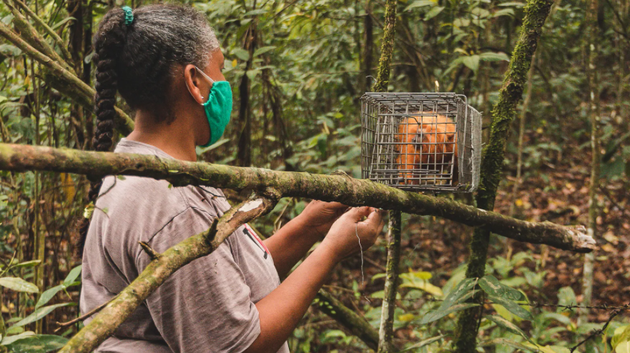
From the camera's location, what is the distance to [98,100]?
64.7 inches

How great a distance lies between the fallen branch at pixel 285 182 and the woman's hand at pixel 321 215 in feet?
1.19

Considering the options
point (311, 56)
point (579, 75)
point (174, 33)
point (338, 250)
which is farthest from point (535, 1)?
point (579, 75)

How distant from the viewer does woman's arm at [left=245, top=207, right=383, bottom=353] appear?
1.44m

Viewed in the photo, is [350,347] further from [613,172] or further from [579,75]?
[579,75]

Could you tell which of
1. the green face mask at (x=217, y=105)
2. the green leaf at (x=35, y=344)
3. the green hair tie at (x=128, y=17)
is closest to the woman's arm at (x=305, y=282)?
the green face mask at (x=217, y=105)

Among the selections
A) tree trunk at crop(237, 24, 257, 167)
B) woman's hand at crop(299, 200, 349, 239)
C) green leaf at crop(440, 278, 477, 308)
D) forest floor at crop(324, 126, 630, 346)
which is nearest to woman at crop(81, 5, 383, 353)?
woman's hand at crop(299, 200, 349, 239)

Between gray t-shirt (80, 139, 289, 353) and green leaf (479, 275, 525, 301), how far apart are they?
1079mm

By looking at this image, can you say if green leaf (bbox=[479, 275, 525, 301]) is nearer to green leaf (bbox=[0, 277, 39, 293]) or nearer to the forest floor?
green leaf (bbox=[0, 277, 39, 293])

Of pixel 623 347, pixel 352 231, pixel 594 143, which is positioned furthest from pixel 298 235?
pixel 594 143

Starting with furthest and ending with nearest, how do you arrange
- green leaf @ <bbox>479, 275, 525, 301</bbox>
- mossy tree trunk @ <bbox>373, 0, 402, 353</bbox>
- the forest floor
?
the forest floor < mossy tree trunk @ <bbox>373, 0, 402, 353</bbox> < green leaf @ <bbox>479, 275, 525, 301</bbox>

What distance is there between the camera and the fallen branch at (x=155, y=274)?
733 mm

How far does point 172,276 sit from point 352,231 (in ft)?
2.41

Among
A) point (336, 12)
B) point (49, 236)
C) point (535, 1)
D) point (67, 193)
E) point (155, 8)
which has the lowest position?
point (49, 236)

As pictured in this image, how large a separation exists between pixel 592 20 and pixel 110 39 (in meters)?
3.43
